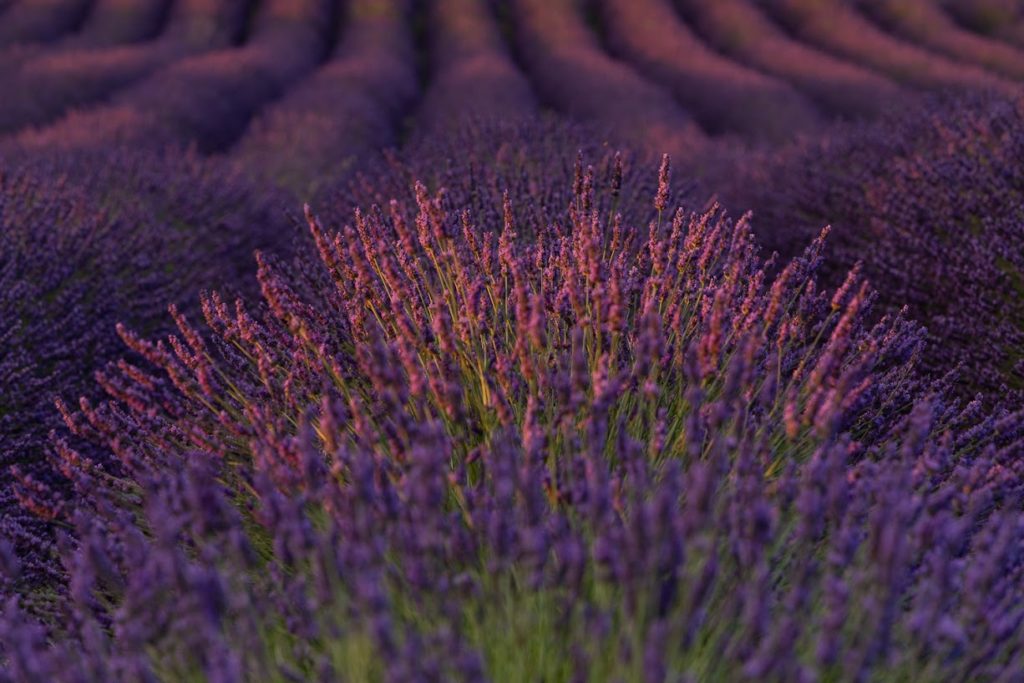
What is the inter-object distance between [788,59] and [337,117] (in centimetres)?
538

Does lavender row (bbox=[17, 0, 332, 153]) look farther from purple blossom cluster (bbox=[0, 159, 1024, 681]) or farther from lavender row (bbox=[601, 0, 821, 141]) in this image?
purple blossom cluster (bbox=[0, 159, 1024, 681])

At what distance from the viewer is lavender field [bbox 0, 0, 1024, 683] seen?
1254 mm

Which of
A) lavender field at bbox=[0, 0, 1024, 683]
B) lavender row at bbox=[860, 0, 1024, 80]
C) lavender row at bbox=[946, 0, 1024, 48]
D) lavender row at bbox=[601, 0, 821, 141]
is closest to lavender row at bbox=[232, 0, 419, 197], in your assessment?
lavender field at bbox=[0, 0, 1024, 683]

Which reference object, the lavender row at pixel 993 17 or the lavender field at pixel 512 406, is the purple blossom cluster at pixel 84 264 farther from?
the lavender row at pixel 993 17

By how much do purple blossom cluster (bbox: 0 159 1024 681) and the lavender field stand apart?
0.04 ft

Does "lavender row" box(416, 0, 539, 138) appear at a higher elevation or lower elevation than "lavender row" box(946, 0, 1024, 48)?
lower

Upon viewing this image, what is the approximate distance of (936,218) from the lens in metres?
3.51

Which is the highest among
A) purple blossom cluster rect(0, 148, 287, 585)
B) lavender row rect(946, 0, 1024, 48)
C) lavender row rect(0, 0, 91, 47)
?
lavender row rect(946, 0, 1024, 48)

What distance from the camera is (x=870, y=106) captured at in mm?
8016

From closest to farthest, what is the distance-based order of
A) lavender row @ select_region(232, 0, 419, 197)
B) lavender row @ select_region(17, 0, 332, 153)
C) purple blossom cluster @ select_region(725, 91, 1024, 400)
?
purple blossom cluster @ select_region(725, 91, 1024, 400) < lavender row @ select_region(232, 0, 419, 197) < lavender row @ select_region(17, 0, 332, 153)

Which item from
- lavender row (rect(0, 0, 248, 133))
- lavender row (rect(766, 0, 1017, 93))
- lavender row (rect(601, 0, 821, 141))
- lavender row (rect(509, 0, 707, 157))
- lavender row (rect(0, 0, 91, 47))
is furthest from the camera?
lavender row (rect(0, 0, 91, 47))

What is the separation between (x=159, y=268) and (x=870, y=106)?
21.8ft

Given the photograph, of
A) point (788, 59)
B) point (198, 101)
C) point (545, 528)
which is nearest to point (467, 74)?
point (198, 101)

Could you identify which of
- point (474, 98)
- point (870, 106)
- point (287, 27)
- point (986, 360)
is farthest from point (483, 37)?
point (986, 360)
